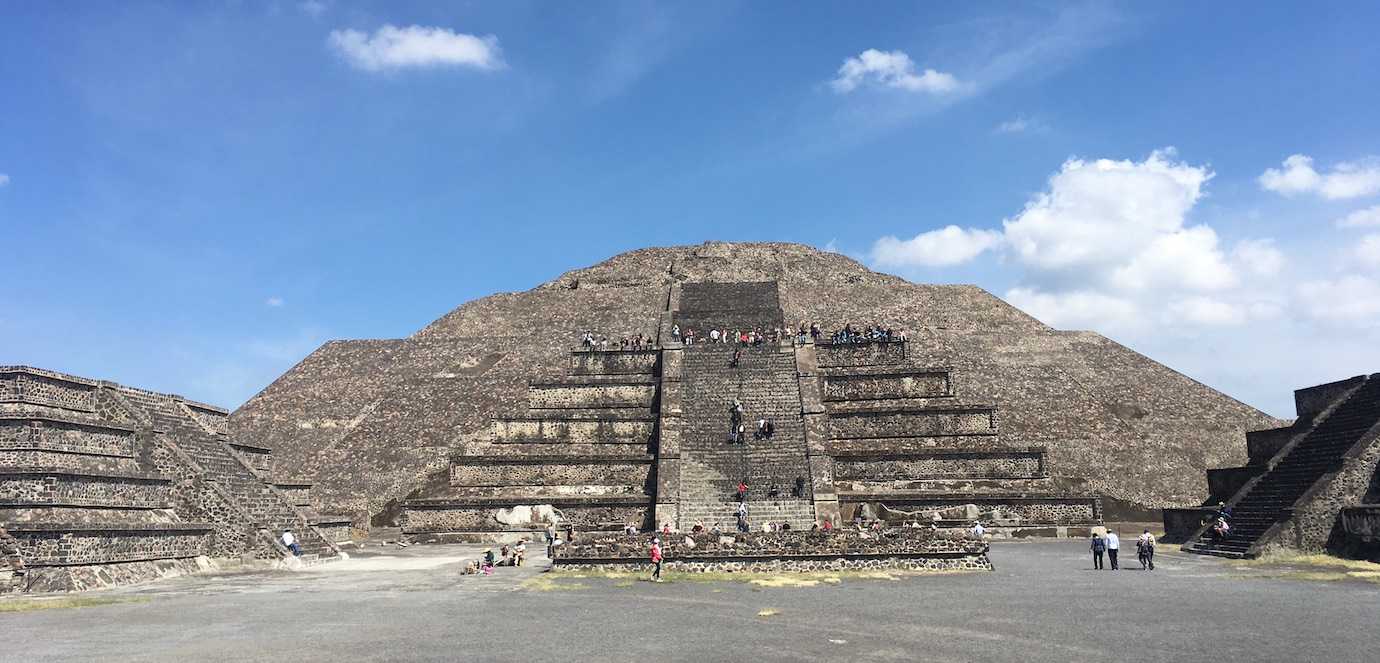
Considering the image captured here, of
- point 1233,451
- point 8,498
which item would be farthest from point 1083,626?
point 1233,451

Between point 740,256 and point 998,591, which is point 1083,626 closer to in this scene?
point 998,591

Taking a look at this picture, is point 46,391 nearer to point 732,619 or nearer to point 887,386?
point 732,619

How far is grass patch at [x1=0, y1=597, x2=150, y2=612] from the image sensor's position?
500 inches

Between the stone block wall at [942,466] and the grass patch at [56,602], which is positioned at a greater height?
the stone block wall at [942,466]

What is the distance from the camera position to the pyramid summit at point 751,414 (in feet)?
80.2

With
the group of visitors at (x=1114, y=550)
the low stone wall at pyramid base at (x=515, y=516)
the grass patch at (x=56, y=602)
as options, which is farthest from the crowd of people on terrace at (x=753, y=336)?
the grass patch at (x=56, y=602)

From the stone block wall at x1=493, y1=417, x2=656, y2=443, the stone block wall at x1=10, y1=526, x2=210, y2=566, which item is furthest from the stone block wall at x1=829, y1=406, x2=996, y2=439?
the stone block wall at x1=10, y1=526, x2=210, y2=566

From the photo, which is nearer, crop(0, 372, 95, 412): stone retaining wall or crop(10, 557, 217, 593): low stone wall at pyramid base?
crop(10, 557, 217, 593): low stone wall at pyramid base

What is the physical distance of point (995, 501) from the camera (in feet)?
75.0

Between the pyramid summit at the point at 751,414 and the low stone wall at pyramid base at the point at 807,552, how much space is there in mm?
5611

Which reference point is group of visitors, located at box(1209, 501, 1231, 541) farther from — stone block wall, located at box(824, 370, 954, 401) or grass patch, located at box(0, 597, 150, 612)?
grass patch, located at box(0, 597, 150, 612)

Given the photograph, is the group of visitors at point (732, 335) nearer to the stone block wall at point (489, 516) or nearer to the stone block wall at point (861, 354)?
the stone block wall at point (861, 354)

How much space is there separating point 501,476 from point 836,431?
9462 millimetres

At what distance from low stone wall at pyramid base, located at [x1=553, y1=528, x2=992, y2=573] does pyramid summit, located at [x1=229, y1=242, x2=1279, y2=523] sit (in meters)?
5.61
